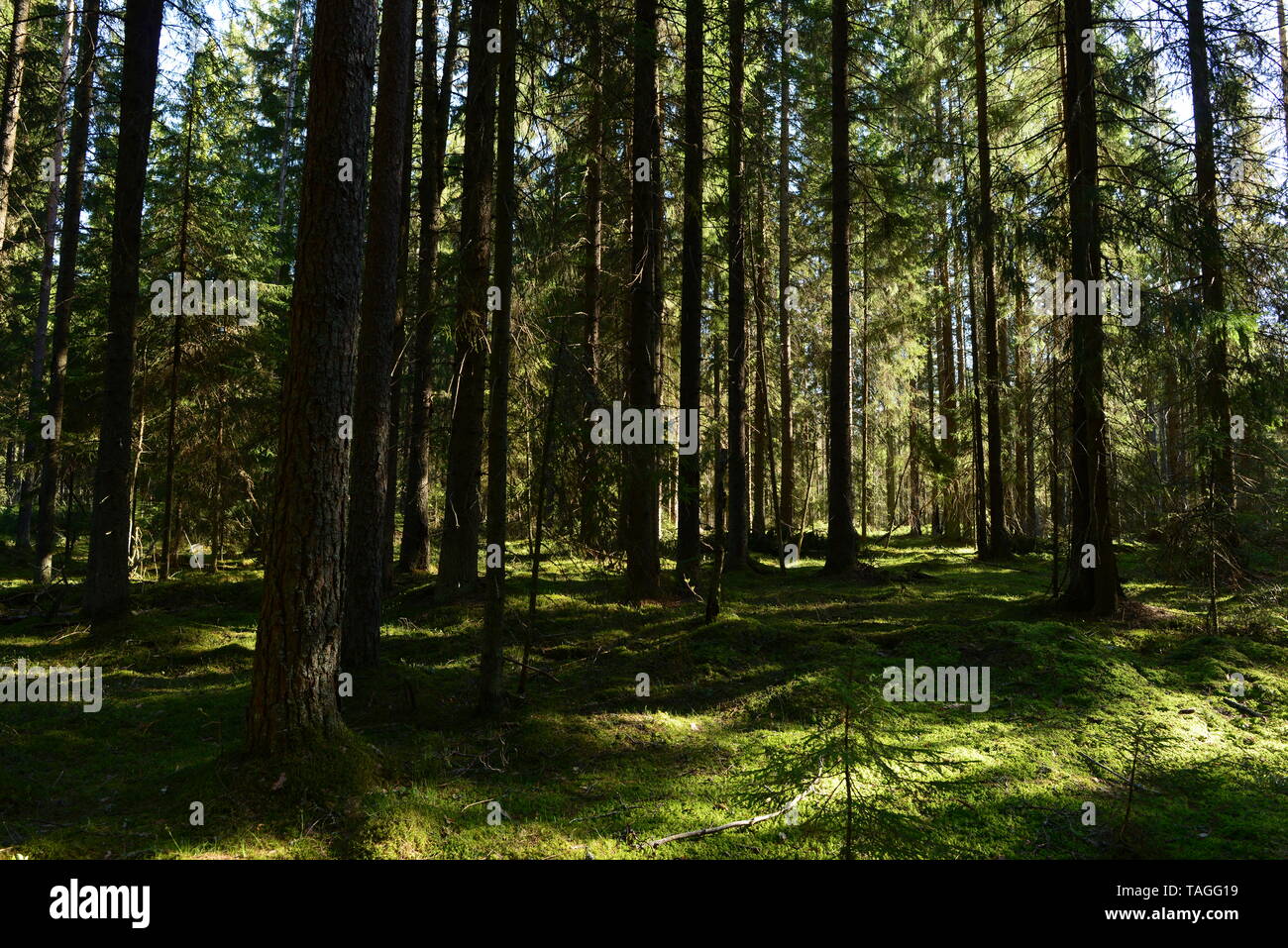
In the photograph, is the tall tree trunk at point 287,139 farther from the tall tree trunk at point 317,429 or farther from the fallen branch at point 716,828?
the fallen branch at point 716,828

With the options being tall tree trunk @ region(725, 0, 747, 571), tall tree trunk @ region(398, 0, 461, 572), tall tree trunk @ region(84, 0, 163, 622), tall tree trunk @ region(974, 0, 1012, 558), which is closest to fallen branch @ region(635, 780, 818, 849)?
tall tree trunk @ region(725, 0, 747, 571)

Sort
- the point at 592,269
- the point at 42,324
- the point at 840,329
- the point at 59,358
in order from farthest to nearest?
the point at 42,324 → the point at 592,269 → the point at 840,329 → the point at 59,358

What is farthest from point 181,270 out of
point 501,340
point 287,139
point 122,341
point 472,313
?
point 287,139

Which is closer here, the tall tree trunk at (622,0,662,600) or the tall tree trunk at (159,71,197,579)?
the tall tree trunk at (622,0,662,600)

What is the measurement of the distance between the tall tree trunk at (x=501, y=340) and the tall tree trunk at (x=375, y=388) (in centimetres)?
197

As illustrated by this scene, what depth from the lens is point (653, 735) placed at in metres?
6.22

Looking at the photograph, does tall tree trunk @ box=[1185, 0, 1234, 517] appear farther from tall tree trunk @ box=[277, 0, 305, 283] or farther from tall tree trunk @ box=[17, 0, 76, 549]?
tall tree trunk @ box=[277, 0, 305, 283]

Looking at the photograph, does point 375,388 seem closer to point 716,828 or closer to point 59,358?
point 716,828

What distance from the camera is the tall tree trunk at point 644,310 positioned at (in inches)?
388

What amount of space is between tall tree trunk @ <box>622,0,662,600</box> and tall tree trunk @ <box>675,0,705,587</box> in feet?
1.69

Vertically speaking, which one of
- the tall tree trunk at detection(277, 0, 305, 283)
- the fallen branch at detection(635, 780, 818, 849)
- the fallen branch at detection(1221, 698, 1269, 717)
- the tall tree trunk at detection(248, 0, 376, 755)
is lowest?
the fallen branch at detection(635, 780, 818, 849)

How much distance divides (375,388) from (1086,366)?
31.0 feet

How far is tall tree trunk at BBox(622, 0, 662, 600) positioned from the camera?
986cm
